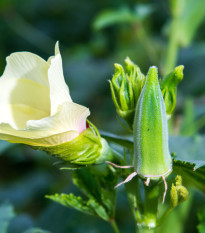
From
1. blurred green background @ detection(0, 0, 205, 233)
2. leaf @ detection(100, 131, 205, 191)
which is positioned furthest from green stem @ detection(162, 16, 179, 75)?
leaf @ detection(100, 131, 205, 191)

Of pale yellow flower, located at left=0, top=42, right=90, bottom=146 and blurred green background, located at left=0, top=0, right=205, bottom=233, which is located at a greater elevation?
blurred green background, located at left=0, top=0, right=205, bottom=233

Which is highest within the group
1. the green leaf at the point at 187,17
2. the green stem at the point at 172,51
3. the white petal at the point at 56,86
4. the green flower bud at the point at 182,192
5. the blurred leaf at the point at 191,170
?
the green leaf at the point at 187,17

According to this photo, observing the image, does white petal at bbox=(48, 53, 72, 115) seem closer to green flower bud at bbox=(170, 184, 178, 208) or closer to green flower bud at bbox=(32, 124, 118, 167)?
green flower bud at bbox=(32, 124, 118, 167)

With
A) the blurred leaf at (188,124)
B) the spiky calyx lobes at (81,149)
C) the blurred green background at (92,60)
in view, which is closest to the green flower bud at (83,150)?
the spiky calyx lobes at (81,149)

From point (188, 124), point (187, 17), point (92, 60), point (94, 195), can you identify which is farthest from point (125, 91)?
point (92, 60)

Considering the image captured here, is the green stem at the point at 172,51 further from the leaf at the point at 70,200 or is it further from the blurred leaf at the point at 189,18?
the leaf at the point at 70,200

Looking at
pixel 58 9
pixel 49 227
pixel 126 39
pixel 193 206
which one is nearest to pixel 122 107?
pixel 49 227
